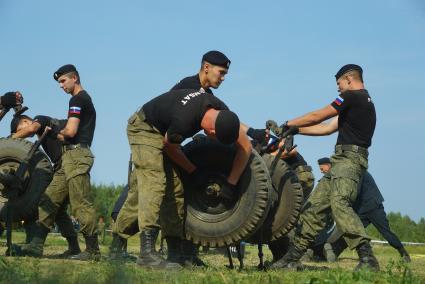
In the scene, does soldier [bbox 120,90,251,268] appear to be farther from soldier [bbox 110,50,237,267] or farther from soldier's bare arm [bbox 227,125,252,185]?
soldier [bbox 110,50,237,267]

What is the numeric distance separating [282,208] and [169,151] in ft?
4.29

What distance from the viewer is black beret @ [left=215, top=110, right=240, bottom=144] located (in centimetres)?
666

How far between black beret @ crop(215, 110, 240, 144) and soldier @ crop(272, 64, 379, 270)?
119 centimetres

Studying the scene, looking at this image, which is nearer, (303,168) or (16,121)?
(16,121)

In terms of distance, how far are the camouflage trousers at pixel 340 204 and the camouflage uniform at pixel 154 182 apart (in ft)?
4.92

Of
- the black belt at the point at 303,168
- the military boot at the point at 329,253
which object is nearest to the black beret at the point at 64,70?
the black belt at the point at 303,168

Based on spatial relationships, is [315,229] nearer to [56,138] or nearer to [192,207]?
[192,207]

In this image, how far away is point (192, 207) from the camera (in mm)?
7477

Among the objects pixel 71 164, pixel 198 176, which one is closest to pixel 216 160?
pixel 198 176

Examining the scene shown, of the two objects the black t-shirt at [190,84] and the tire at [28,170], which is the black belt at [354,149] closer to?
the black t-shirt at [190,84]

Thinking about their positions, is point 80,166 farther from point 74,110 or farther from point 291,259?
point 291,259

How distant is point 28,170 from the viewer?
365 inches

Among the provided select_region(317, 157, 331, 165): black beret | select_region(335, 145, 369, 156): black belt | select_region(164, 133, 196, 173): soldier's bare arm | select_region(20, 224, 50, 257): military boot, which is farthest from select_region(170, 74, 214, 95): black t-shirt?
select_region(317, 157, 331, 165): black beret

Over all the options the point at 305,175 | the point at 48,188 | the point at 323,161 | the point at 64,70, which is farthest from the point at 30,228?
the point at 323,161
